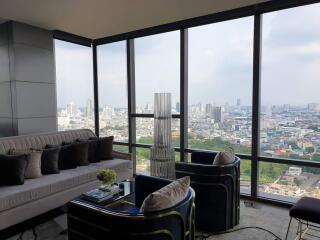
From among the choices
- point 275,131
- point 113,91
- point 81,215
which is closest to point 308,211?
point 275,131

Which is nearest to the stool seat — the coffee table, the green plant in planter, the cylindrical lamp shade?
the coffee table

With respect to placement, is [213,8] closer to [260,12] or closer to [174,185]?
[260,12]

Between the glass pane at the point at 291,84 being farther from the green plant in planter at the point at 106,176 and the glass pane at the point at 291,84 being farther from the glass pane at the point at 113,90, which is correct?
the glass pane at the point at 113,90

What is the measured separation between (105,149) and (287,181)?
9.54 ft

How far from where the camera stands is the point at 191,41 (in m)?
4.24

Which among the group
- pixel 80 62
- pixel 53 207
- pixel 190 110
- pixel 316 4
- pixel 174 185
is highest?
pixel 316 4

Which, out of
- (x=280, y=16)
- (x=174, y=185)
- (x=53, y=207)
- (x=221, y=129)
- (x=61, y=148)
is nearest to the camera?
(x=174, y=185)

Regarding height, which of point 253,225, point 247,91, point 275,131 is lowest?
point 253,225

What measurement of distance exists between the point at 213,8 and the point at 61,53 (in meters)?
3.07

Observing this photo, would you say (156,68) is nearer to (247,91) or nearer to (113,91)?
(113,91)

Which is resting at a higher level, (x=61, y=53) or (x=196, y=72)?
(x=61, y=53)

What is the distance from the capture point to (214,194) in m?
2.79

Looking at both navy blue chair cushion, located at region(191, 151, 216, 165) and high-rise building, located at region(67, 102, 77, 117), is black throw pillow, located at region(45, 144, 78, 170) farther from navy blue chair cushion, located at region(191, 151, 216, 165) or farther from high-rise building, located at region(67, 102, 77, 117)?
navy blue chair cushion, located at region(191, 151, 216, 165)

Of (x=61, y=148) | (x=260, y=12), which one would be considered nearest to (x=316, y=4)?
(x=260, y=12)
